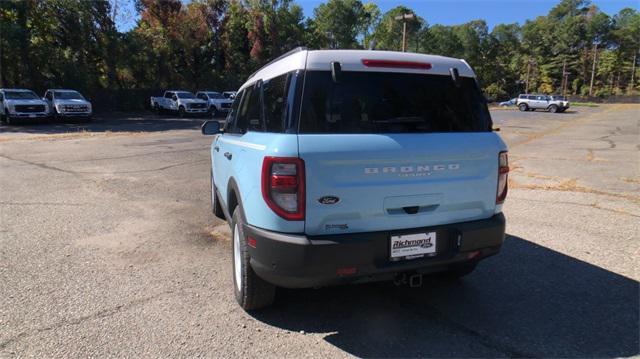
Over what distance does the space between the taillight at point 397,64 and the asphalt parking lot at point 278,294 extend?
1.90m

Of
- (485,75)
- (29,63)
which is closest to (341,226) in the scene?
(29,63)

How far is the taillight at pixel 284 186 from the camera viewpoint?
104 inches

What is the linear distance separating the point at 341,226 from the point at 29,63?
3207 cm

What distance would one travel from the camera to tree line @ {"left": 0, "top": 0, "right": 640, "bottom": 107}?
28094 millimetres

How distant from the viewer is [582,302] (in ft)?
11.5

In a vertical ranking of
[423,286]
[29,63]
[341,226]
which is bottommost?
[423,286]

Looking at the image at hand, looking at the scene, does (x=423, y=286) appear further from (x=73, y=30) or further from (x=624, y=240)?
(x=73, y=30)

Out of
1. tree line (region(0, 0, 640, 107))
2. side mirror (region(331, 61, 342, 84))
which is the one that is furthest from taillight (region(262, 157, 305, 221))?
tree line (region(0, 0, 640, 107))

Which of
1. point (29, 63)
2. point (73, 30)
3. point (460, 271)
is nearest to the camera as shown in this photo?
point (460, 271)

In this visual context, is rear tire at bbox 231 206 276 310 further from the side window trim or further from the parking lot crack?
the side window trim

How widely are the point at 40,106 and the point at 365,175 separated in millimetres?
24322

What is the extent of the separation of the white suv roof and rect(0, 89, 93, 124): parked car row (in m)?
23.2

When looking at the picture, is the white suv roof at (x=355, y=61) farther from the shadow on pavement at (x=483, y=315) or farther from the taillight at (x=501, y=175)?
the shadow on pavement at (x=483, y=315)

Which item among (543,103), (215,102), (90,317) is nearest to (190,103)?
(215,102)
